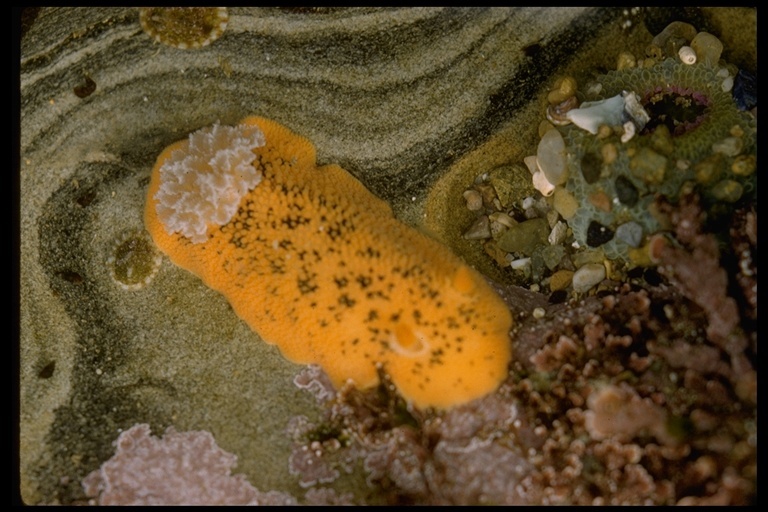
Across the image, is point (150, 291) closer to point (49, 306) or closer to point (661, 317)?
point (49, 306)

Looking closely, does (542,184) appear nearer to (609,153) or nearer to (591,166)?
(591,166)

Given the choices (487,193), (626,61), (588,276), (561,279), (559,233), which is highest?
(626,61)

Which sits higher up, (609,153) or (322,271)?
(609,153)

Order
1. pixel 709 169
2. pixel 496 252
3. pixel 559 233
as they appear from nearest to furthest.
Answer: pixel 709 169 < pixel 559 233 < pixel 496 252

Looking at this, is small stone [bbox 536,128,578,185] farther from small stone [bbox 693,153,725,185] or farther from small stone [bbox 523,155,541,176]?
small stone [bbox 693,153,725,185]

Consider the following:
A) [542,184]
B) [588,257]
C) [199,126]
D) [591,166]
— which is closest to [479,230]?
[542,184]

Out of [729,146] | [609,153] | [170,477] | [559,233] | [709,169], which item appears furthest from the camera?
[559,233]

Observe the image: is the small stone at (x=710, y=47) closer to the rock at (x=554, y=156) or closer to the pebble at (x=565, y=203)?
the rock at (x=554, y=156)
